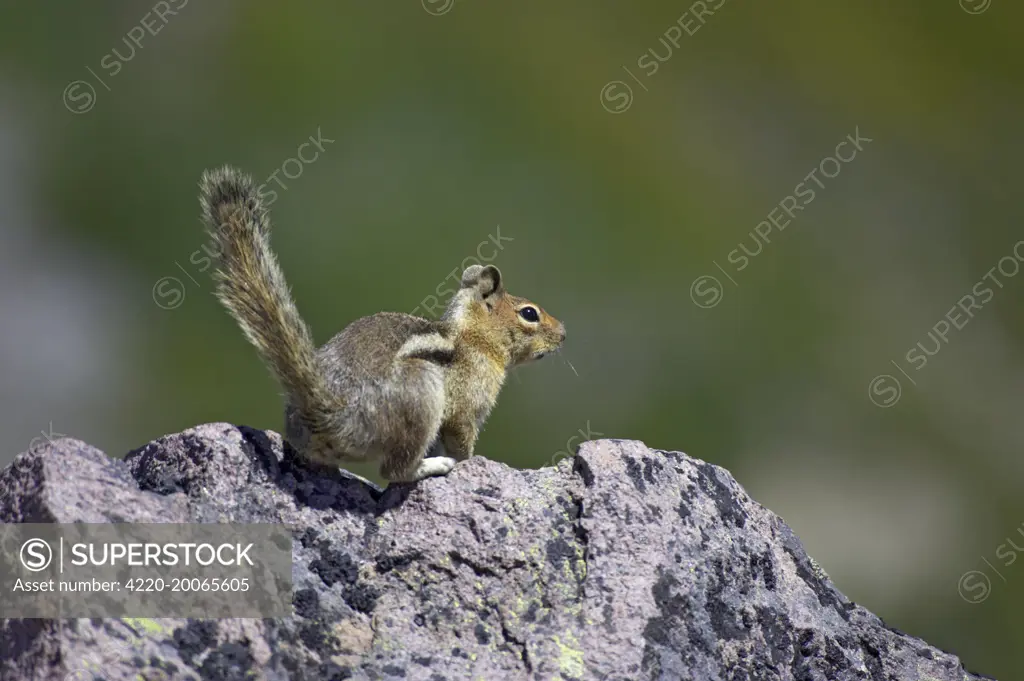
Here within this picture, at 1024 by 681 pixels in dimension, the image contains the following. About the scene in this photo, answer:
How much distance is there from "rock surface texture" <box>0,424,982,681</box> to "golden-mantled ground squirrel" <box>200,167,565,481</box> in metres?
0.28

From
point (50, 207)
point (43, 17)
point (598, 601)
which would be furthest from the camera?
point (43, 17)

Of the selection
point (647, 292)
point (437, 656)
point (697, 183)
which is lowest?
point (437, 656)

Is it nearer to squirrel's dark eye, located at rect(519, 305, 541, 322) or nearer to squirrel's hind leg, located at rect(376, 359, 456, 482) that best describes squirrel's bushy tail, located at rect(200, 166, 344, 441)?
squirrel's hind leg, located at rect(376, 359, 456, 482)

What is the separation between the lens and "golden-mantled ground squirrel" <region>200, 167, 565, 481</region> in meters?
6.37

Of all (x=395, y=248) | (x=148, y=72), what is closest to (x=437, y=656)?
(x=395, y=248)

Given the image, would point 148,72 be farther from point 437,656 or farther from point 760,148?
point 437,656

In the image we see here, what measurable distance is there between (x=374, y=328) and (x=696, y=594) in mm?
2513

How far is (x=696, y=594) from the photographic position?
5840mm

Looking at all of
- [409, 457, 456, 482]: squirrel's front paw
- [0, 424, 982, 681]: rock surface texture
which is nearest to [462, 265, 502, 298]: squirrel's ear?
[409, 457, 456, 482]: squirrel's front paw
